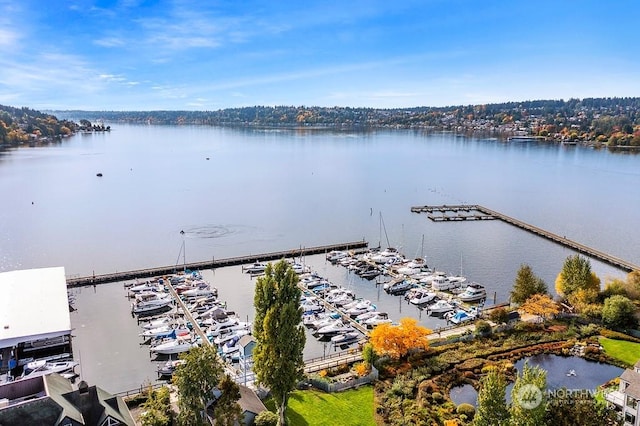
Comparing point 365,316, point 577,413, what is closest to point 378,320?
point 365,316

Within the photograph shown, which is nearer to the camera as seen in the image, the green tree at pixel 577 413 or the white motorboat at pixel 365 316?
the green tree at pixel 577 413

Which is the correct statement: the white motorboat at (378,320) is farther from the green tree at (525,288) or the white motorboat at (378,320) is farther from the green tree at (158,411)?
the green tree at (158,411)

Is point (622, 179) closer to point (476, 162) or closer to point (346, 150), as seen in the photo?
point (476, 162)

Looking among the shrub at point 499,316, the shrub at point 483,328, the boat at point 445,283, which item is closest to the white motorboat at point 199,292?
the boat at point 445,283

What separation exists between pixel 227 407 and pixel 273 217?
2589 inches

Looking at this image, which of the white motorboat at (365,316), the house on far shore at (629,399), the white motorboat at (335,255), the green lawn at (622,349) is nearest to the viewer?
the house on far shore at (629,399)

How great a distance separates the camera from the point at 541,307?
40375 mm

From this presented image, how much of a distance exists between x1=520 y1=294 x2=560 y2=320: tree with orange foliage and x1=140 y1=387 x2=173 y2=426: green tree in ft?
100

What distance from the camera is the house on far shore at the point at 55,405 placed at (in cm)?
2019

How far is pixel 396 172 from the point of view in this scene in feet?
455

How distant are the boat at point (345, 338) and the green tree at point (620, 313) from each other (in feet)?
68.3

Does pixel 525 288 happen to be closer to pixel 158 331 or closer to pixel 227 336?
pixel 227 336

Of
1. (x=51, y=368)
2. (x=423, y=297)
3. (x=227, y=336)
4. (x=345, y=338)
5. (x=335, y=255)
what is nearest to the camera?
(x=51, y=368)

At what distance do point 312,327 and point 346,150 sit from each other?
159 m
